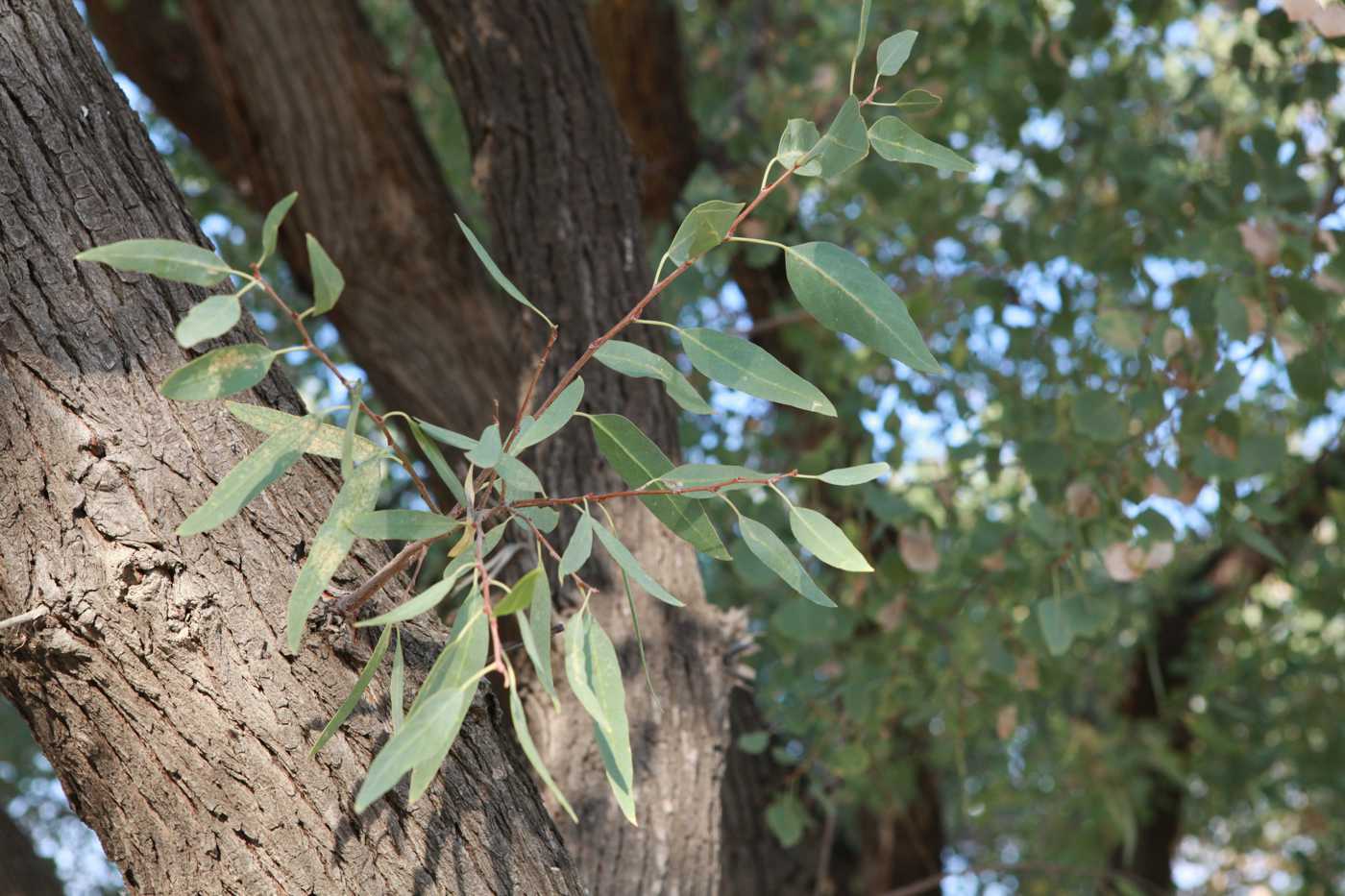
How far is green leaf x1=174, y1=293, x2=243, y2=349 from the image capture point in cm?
61

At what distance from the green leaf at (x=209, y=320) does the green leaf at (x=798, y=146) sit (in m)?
0.36

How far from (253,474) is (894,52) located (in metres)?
0.51

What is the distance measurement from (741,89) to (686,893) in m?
2.10

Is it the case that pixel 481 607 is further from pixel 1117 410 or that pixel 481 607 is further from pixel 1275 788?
pixel 1275 788

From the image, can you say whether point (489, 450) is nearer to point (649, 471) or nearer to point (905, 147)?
point (649, 471)

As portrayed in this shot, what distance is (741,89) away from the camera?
2.94m

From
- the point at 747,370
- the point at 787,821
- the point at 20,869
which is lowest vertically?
the point at 787,821

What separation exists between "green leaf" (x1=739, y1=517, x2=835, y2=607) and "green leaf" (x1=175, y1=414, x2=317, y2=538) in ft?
0.98

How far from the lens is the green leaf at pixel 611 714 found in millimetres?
703

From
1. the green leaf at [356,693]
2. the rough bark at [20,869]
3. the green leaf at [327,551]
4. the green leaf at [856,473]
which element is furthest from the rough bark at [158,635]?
the rough bark at [20,869]

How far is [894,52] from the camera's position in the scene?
819 millimetres

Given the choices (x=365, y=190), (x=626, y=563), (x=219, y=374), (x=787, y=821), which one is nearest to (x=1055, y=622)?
(x=787, y=821)

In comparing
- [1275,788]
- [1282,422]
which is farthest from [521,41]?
[1275,788]

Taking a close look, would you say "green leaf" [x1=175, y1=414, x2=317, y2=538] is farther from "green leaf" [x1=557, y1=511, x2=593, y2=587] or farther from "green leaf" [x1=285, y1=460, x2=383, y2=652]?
"green leaf" [x1=557, y1=511, x2=593, y2=587]
